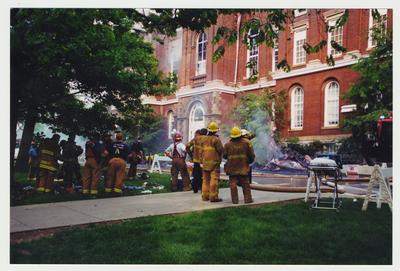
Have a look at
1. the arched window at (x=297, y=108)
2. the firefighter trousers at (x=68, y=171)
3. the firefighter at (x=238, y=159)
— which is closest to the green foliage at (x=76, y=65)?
the firefighter trousers at (x=68, y=171)

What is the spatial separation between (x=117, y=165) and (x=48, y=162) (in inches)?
54.2

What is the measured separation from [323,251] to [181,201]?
3.27 m

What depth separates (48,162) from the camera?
7.91 metres

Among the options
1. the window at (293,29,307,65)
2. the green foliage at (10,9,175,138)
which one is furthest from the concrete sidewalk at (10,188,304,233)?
the window at (293,29,307,65)

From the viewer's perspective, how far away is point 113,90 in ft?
26.6

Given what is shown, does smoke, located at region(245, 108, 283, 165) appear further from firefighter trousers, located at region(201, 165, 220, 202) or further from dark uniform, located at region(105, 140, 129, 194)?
dark uniform, located at region(105, 140, 129, 194)

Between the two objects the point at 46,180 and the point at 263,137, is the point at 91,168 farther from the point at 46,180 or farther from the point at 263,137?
the point at 263,137

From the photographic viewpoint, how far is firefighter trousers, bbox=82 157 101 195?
7.81 m

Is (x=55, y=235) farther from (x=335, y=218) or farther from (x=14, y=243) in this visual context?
(x=335, y=218)

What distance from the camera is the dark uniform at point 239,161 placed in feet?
22.1

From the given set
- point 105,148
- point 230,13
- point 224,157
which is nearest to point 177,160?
point 105,148

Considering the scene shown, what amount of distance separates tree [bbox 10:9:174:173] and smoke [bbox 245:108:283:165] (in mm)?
3886

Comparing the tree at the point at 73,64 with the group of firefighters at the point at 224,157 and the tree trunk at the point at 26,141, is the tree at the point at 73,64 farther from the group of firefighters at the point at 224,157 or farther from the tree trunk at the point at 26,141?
the group of firefighters at the point at 224,157
